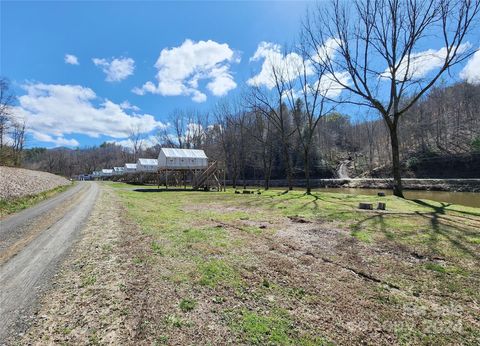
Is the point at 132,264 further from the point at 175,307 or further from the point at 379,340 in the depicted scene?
the point at 379,340

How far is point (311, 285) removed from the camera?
16.0 ft

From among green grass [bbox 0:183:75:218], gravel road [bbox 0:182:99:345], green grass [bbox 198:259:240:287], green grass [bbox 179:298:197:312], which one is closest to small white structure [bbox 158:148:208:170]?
green grass [bbox 0:183:75:218]

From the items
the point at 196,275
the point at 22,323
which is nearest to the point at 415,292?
the point at 196,275

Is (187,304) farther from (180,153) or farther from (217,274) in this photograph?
(180,153)

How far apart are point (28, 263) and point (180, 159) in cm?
3061

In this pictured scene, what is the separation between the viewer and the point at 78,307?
422cm

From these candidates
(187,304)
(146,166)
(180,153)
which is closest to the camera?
(187,304)

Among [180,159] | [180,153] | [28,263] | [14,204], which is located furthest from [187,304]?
[180,153]

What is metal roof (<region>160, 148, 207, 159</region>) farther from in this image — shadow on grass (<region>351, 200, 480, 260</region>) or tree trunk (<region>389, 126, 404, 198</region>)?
shadow on grass (<region>351, 200, 480, 260</region>)

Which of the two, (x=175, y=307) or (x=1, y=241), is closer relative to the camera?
(x=175, y=307)

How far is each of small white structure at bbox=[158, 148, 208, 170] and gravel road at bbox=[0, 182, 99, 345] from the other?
24.2m

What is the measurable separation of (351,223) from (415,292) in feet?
16.2

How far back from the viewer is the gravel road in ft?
13.6

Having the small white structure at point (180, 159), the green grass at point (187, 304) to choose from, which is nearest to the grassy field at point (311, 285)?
the green grass at point (187, 304)
